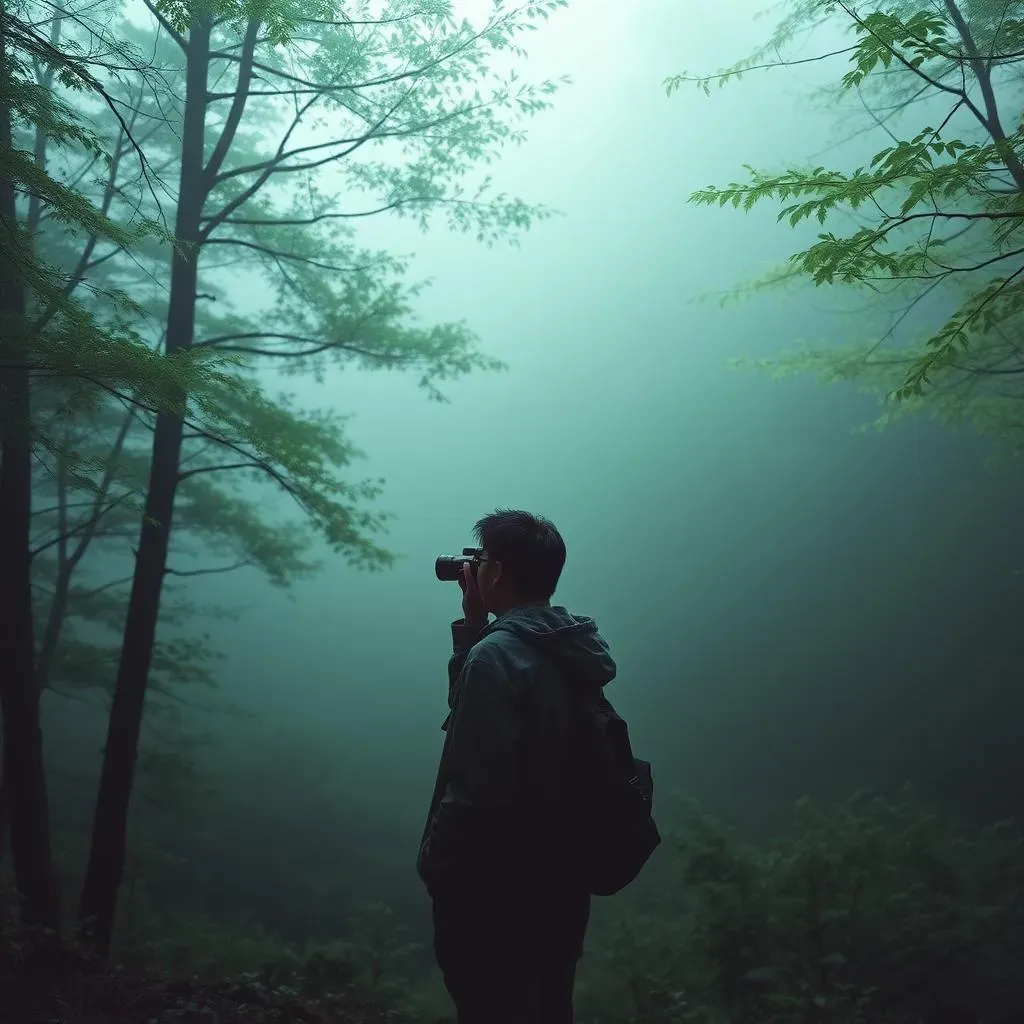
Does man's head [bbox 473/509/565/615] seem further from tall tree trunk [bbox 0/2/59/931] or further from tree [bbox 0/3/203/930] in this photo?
tall tree trunk [bbox 0/2/59/931]

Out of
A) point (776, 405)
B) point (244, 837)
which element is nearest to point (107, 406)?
point (244, 837)

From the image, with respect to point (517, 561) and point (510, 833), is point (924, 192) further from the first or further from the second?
point (510, 833)

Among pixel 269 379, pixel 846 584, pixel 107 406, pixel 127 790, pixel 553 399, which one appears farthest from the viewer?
pixel 269 379

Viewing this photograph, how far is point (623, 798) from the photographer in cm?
194

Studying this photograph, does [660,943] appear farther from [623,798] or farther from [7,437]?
[7,437]

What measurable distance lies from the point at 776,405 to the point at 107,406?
84.9ft

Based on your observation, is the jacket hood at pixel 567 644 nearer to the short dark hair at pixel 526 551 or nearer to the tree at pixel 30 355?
the short dark hair at pixel 526 551

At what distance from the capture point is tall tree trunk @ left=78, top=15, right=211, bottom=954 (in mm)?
5109

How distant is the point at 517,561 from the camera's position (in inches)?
84.7

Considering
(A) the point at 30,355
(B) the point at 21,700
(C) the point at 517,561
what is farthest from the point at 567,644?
(B) the point at 21,700

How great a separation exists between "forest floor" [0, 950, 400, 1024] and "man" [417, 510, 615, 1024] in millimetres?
2426

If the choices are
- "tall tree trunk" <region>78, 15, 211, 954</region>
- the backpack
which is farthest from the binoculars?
"tall tree trunk" <region>78, 15, 211, 954</region>

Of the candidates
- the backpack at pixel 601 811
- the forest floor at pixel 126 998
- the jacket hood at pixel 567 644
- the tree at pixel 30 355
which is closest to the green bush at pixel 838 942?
the forest floor at pixel 126 998

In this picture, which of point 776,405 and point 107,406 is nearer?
point 107,406
